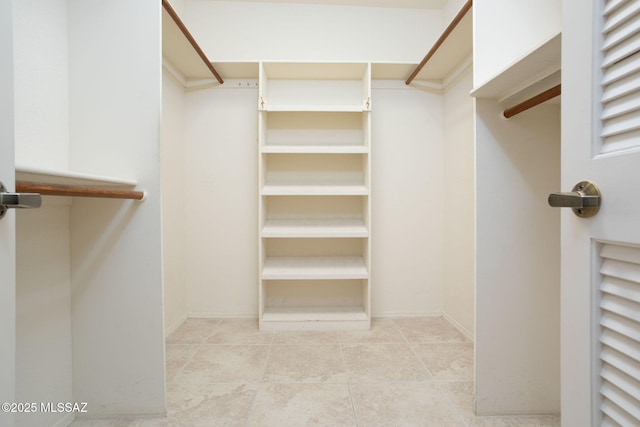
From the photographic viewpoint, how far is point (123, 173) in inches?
53.1

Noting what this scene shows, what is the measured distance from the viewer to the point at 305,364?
1.81 m

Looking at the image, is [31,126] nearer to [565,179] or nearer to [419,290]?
[565,179]

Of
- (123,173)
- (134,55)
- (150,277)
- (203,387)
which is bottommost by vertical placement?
(203,387)

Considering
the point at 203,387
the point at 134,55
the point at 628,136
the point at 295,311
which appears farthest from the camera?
the point at 295,311

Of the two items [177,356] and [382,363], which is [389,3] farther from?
[177,356]

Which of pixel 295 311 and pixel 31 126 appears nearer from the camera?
pixel 31 126

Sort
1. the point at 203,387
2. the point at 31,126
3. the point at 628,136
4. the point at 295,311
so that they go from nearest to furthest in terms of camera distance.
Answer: the point at 628,136 < the point at 31,126 < the point at 203,387 < the point at 295,311

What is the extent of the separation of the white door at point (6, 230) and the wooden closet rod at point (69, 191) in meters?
0.28

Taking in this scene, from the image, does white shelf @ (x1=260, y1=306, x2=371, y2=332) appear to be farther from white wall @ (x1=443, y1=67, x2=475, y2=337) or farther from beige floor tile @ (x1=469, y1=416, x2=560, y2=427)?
beige floor tile @ (x1=469, y1=416, x2=560, y2=427)

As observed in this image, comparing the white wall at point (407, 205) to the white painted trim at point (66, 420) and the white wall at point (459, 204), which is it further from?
the white painted trim at point (66, 420)

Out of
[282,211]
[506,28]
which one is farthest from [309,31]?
[506,28]

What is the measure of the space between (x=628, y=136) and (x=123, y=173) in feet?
5.48

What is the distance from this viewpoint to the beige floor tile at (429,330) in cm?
217

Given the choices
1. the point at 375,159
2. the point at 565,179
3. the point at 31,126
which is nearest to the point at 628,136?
the point at 565,179
